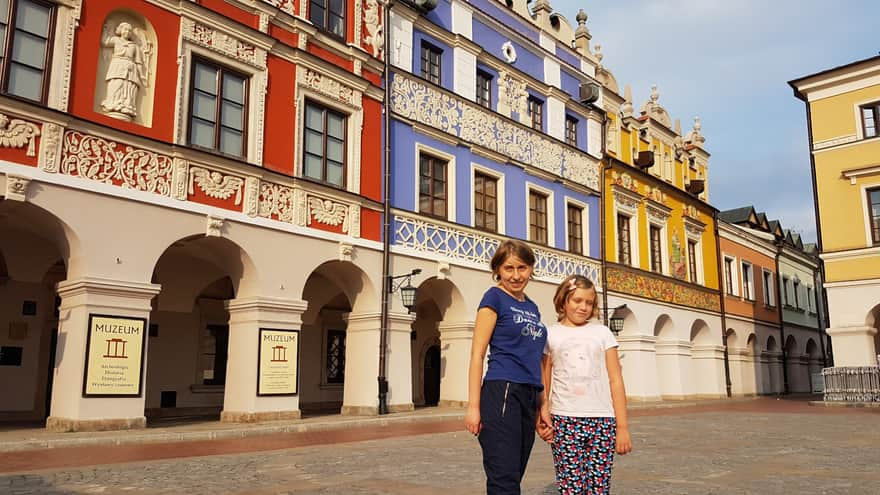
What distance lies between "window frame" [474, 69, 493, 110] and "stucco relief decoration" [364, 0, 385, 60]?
13.0 ft

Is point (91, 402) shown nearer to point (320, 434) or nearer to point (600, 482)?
point (320, 434)

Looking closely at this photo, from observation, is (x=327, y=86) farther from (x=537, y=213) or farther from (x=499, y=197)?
(x=537, y=213)

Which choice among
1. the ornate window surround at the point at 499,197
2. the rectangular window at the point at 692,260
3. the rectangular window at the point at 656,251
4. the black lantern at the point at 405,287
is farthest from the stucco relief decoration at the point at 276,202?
the rectangular window at the point at 692,260

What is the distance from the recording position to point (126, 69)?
40.0 ft

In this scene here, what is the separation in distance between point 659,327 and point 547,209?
26.6 ft

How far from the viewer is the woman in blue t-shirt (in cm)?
352

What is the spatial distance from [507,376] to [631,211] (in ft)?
78.7

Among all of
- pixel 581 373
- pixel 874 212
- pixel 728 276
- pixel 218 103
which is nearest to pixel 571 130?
pixel 874 212

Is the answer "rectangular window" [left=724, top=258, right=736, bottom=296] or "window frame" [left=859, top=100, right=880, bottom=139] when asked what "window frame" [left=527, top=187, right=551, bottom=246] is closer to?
"window frame" [left=859, top=100, right=880, bottom=139]

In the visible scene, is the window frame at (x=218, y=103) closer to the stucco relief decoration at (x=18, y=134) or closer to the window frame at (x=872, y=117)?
the stucco relief decoration at (x=18, y=134)

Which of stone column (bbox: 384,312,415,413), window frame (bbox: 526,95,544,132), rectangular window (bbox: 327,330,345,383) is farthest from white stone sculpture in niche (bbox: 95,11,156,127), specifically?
window frame (bbox: 526,95,544,132)

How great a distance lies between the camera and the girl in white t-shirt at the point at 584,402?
3.74 m

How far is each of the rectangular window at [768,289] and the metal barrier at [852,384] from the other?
1394cm

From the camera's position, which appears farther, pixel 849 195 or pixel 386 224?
pixel 849 195
